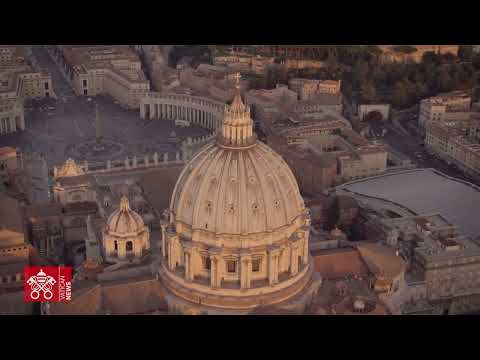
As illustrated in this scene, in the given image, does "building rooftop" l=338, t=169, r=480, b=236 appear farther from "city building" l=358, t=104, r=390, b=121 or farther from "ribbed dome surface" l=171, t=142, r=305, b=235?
"city building" l=358, t=104, r=390, b=121

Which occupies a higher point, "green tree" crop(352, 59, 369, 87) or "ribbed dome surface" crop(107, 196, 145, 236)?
"green tree" crop(352, 59, 369, 87)

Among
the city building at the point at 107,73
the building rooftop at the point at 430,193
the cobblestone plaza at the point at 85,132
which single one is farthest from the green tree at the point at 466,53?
the building rooftop at the point at 430,193

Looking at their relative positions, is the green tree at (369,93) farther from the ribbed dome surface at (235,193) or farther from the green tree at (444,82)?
the ribbed dome surface at (235,193)

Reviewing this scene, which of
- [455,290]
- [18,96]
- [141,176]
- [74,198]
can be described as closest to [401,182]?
[455,290]

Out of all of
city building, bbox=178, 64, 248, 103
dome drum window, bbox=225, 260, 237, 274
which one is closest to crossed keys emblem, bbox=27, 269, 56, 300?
dome drum window, bbox=225, 260, 237, 274

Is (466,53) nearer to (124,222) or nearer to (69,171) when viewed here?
(69,171)

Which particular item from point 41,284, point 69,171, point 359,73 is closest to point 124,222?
point 41,284

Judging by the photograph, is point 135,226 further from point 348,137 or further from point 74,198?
point 348,137
